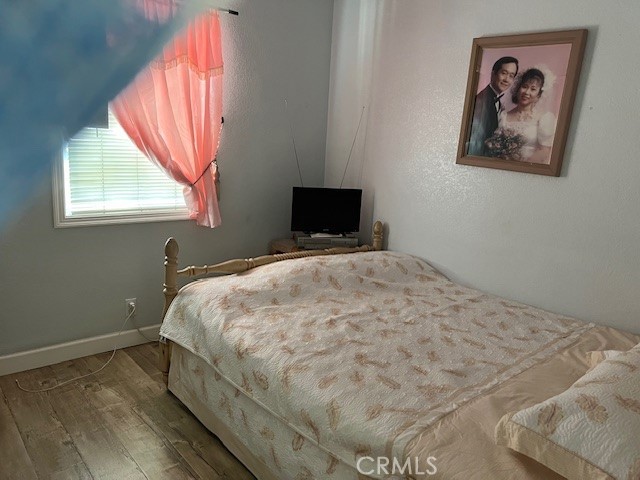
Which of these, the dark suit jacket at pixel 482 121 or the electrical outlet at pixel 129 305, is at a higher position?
the dark suit jacket at pixel 482 121

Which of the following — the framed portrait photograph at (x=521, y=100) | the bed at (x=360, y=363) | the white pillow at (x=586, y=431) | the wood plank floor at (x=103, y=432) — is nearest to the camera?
the white pillow at (x=586, y=431)

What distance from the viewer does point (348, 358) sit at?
175cm

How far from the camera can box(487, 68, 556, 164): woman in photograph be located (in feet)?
7.54

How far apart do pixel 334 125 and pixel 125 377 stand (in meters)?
2.16

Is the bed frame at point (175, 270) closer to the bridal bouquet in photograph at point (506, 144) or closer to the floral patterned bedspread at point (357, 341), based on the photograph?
the floral patterned bedspread at point (357, 341)

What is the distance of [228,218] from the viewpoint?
3.12 meters

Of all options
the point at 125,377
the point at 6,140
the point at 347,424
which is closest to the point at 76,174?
the point at 6,140

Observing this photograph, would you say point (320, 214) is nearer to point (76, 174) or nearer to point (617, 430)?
point (76, 174)

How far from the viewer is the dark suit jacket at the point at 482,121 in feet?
8.16

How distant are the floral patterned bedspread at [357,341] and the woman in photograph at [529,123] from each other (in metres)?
0.78

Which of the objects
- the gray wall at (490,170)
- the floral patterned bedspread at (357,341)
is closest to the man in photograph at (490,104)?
the gray wall at (490,170)

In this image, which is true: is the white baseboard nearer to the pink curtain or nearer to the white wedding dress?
the pink curtain

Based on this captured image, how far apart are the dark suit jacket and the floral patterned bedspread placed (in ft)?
2.52

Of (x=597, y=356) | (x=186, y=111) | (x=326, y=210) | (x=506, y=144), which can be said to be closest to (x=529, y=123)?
(x=506, y=144)
